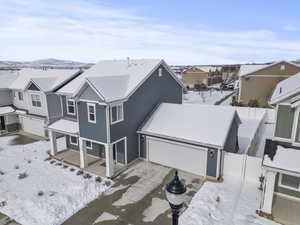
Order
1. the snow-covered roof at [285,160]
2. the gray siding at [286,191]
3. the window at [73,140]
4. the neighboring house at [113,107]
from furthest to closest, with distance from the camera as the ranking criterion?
1. the window at [73,140]
2. the neighboring house at [113,107]
3. the gray siding at [286,191]
4. the snow-covered roof at [285,160]

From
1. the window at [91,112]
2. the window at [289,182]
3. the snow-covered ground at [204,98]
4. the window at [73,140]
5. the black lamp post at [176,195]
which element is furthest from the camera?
the snow-covered ground at [204,98]

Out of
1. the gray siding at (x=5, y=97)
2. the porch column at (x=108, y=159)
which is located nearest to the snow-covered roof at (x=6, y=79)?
the gray siding at (x=5, y=97)

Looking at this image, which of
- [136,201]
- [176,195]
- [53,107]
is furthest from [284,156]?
[53,107]

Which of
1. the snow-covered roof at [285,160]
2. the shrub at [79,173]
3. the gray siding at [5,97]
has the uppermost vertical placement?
the gray siding at [5,97]

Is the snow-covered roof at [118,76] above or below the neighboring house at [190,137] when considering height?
above

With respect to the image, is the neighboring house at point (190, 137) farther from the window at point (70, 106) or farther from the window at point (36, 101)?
the window at point (36, 101)

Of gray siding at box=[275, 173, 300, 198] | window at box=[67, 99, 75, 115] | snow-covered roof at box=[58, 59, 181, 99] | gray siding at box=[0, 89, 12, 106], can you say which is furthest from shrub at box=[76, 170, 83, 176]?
gray siding at box=[0, 89, 12, 106]

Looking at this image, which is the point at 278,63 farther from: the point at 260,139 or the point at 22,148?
the point at 22,148
